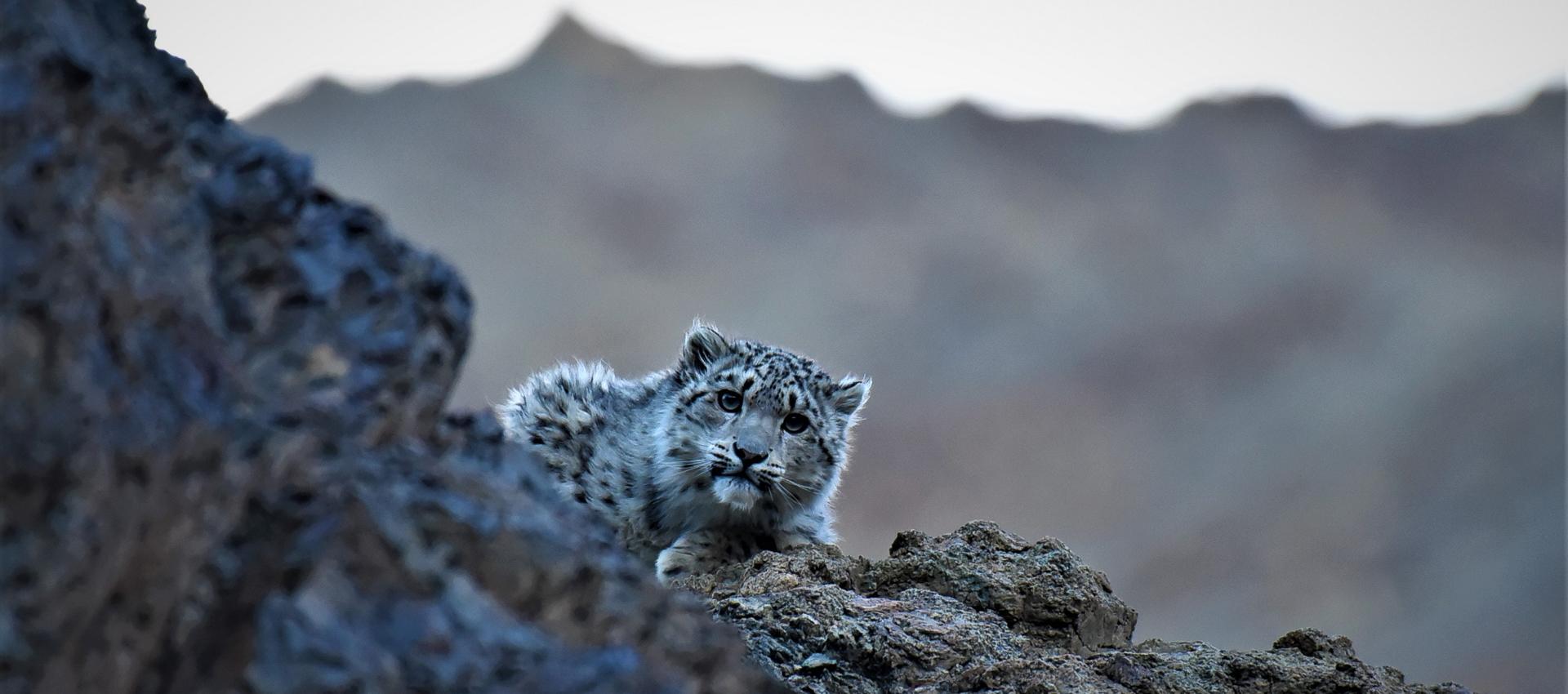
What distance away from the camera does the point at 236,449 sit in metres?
1.77

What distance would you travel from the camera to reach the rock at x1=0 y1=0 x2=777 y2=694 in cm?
165

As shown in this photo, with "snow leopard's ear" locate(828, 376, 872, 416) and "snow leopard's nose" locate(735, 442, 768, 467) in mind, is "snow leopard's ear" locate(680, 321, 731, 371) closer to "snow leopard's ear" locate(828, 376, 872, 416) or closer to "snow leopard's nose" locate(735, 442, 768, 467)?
"snow leopard's ear" locate(828, 376, 872, 416)

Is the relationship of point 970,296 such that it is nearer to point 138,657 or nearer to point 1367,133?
point 1367,133

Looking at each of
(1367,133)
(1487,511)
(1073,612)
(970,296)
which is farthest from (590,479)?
(1367,133)

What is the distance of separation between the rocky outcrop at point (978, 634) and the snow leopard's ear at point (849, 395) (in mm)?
2350

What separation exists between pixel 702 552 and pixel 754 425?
0.71 meters

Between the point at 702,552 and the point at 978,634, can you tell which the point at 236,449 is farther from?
the point at 702,552

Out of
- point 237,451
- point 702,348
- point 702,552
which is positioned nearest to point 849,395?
point 702,348

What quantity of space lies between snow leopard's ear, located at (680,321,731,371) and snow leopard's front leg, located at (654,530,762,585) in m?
0.93

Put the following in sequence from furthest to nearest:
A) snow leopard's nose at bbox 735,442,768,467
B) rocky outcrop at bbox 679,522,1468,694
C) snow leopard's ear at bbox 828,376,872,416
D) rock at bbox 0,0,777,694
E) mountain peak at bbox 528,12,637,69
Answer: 1. mountain peak at bbox 528,12,637,69
2. snow leopard's ear at bbox 828,376,872,416
3. snow leopard's nose at bbox 735,442,768,467
4. rocky outcrop at bbox 679,522,1468,694
5. rock at bbox 0,0,777,694

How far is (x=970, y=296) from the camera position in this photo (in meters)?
20.3

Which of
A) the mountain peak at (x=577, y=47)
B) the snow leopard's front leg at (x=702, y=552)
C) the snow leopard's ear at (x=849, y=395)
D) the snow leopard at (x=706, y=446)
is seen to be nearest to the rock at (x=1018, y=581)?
the snow leopard's front leg at (x=702, y=552)

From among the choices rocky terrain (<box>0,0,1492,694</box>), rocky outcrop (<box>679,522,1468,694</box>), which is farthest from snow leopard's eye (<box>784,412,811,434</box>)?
rocky terrain (<box>0,0,1492,694</box>)

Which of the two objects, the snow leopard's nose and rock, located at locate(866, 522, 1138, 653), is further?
the snow leopard's nose
